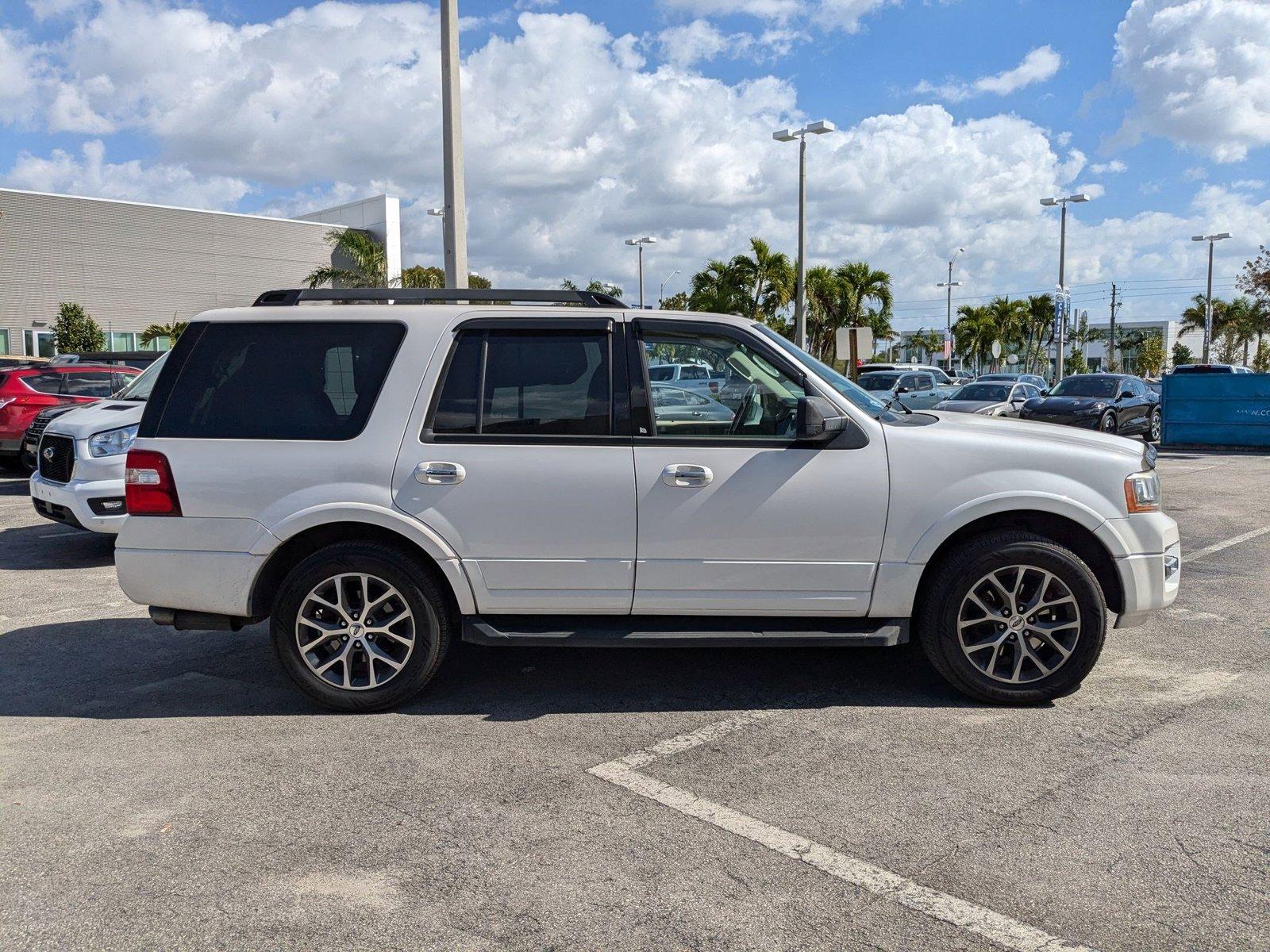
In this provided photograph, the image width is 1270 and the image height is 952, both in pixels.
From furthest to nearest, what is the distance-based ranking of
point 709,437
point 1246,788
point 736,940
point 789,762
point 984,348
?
1. point 984,348
2. point 709,437
3. point 789,762
4. point 1246,788
5. point 736,940

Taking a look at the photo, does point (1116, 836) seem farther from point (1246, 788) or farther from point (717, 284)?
point (717, 284)

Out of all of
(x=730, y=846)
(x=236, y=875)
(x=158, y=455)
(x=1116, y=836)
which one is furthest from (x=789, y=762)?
(x=158, y=455)

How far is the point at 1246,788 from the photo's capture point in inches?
157

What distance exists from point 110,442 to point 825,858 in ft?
24.9

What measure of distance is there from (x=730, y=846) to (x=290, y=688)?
9.07ft

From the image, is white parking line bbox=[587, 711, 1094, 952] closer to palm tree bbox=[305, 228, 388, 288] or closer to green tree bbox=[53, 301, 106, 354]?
palm tree bbox=[305, 228, 388, 288]

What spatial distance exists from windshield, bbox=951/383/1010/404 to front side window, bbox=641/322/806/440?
72.3ft

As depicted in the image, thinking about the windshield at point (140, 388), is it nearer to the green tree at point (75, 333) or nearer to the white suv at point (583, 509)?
the white suv at point (583, 509)

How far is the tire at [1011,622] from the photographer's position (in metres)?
4.81

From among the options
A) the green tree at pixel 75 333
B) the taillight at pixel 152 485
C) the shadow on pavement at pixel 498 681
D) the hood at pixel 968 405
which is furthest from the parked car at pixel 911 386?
the green tree at pixel 75 333

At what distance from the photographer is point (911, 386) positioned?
29297mm

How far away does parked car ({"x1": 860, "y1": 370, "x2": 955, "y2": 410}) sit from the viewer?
27.8 m

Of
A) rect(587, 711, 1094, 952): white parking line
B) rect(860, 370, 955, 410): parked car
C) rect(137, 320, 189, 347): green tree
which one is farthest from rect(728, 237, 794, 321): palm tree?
rect(587, 711, 1094, 952): white parking line

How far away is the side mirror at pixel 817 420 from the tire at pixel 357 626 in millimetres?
1842
